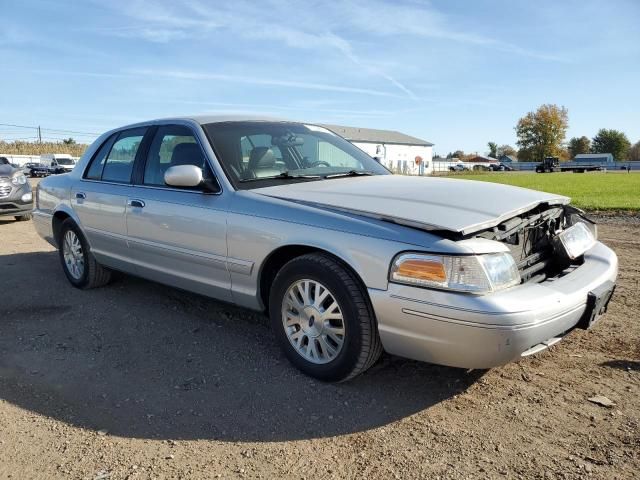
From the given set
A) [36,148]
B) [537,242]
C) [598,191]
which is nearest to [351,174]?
[537,242]

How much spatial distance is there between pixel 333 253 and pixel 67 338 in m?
2.37

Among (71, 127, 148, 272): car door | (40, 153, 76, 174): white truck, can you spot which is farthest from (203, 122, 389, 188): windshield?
(40, 153, 76, 174): white truck

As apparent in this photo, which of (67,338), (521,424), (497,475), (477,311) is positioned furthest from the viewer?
(67,338)

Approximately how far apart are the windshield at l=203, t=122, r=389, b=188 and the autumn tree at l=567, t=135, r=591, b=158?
11681cm

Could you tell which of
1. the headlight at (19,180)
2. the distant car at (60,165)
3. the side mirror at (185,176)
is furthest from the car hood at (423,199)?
the distant car at (60,165)

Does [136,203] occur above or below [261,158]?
below

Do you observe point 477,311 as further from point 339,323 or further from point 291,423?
point 291,423

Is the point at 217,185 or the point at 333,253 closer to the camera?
the point at 333,253

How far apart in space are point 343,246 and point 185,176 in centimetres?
133

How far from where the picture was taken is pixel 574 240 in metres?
3.40

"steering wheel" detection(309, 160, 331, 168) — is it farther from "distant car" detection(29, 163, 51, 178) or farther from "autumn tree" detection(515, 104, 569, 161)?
"autumn tree" detection(515, 104, 569, 161)

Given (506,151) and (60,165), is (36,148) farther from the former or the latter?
(506,151)

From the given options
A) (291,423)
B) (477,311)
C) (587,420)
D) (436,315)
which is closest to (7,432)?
(291,423)

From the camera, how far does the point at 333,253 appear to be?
297 cm
